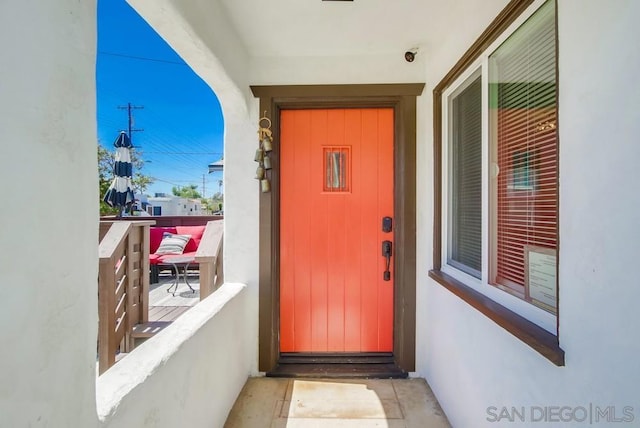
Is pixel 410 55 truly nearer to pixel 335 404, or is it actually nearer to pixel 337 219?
pixel 337 219

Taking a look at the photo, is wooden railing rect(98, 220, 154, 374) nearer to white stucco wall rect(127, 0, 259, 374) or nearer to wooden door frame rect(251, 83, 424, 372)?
white stucco wall rect(127, 0, 259, 374)

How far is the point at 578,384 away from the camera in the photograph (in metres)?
0.81

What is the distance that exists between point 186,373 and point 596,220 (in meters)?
1.53

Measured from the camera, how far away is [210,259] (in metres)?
2.52

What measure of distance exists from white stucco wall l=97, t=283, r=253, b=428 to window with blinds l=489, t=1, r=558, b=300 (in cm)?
143

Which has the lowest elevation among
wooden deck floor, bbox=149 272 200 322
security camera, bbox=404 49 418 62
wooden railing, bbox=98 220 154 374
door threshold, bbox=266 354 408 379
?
wooden deck floor, bbox=149 272 200 322

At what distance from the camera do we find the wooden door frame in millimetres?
2066

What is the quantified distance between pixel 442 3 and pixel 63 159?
1.86 meters

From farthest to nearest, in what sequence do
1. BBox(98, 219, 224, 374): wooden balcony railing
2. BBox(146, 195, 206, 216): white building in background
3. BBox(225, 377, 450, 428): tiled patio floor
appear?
BBox(146, 195, 206, 216): white building in background < BBox(98, 219, 224, 374): wooden balcony railing < BBox(225, 377, 450, 428): tiled patio floor

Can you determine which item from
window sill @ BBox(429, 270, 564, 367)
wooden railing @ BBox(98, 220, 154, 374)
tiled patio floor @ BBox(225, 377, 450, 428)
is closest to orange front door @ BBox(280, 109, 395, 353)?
tiled patio floor @ BBox(225, 377, 450, 428)

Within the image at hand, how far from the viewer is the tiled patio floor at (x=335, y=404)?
1644 millimetres

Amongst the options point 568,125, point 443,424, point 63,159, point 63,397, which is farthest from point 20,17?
point 443,424

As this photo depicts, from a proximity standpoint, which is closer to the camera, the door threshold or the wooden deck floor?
the door threshold

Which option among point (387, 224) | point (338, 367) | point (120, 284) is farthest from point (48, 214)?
point (120, 284)
